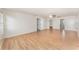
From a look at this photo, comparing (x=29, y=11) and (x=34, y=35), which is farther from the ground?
(x=29, y=11)

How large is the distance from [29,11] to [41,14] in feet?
1.14

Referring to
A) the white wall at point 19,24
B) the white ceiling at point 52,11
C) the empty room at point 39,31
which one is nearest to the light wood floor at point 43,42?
the empty room at point 39,31

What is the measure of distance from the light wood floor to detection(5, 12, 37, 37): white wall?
5.8 inches

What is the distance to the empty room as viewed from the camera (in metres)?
2.87

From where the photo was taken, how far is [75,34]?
9.73 feet

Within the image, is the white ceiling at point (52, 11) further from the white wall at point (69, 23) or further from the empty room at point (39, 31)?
the white wall at point (69, 23)

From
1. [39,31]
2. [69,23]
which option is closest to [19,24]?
[39,31]

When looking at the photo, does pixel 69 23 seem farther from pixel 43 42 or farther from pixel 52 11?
pixel 43 42

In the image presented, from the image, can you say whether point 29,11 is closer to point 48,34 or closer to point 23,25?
point 23,25

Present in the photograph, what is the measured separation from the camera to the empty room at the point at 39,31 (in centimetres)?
287

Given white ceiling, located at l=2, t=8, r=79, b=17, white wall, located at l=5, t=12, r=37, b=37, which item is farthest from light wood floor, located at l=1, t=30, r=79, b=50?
white ceiling, located at l=2, t=8, r=79, b=17

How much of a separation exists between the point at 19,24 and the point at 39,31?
2.02ft
